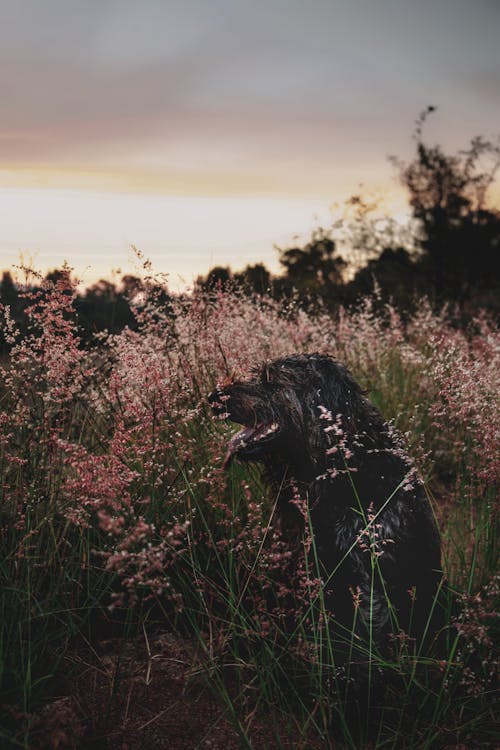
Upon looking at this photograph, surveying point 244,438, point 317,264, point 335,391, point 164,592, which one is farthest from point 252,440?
point 317,264

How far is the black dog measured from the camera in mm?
2713

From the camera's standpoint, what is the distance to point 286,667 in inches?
105

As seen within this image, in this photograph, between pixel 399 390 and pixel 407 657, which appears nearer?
pixel 407 657

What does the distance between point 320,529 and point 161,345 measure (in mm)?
1941

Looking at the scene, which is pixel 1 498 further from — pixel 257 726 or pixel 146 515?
pixel 257 726

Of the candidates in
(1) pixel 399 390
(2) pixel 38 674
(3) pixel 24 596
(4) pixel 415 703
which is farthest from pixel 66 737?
(1) pixel 399 390

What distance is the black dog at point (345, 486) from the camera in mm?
2713

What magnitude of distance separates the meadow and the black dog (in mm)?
130

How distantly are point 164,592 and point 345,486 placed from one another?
1.12m

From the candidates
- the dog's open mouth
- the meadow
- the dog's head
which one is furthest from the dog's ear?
the meadow

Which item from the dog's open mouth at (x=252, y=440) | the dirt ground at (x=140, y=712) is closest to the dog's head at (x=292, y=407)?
the dog's open mouth at (x=252, y=440)

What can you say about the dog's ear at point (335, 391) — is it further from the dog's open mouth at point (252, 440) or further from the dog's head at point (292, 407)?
the dog's open mouth at point (252, 440)

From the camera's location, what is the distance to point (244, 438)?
2.79 metres

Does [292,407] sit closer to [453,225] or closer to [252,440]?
[252,440]
